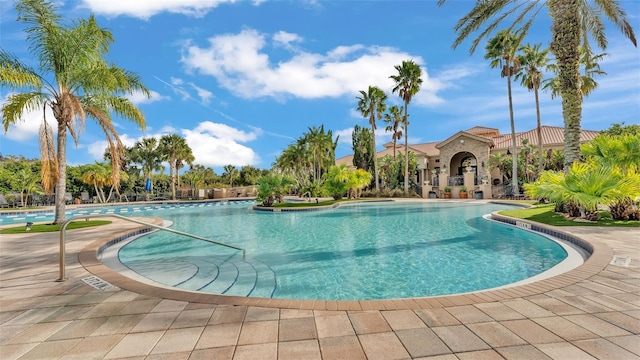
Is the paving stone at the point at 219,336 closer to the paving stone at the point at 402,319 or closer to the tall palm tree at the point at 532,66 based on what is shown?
the paving stone at the point at 402,319

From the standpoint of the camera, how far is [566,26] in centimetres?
1206

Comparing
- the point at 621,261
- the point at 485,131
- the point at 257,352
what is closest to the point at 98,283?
the point at 257,352

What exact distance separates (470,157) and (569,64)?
31557mm

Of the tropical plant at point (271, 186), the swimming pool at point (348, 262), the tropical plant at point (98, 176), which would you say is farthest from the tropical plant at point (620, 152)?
the tropical plant at point (98, 176)

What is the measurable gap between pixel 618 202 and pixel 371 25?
11218mm

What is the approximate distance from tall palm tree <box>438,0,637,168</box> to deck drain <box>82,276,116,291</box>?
13857 millimetres

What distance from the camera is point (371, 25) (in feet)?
40.4

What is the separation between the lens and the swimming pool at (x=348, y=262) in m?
5.96

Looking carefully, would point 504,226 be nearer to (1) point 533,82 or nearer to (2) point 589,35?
(2) point 589,35

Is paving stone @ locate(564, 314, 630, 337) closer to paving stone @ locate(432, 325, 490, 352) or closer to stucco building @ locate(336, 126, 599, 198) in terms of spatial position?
paving stone @ locate(432, 325, 490, 352)

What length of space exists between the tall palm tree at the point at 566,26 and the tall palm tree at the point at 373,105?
2322 centimetres

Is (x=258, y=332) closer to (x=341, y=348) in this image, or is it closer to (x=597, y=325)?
(x=341, y=348)

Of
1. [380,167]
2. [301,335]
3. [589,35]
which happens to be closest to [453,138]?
[380,167]

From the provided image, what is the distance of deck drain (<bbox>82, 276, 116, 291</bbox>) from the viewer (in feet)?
15.7
